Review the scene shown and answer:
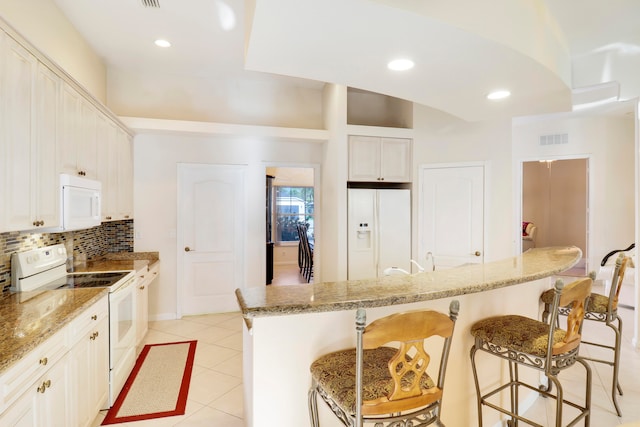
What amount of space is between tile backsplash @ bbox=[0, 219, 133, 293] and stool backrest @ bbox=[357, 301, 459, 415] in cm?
243

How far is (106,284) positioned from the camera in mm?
2430

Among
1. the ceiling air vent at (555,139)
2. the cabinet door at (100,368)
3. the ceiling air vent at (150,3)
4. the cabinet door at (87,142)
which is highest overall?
the ceiling air vent at (150,3)

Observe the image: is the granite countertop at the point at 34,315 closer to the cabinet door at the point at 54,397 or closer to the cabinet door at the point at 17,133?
the cabinet door at the point at 54,397

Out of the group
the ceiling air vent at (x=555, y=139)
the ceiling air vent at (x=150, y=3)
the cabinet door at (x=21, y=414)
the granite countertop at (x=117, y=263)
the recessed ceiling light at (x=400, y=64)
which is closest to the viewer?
the cabinet door at (x=21, y=414)

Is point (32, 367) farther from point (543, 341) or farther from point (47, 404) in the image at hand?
point (543, 341)

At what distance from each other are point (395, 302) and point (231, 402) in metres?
1.83

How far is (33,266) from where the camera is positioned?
2326mm

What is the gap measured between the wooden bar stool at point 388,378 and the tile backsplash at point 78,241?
→ 2.22 metres

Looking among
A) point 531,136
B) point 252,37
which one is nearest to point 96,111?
point 252,37

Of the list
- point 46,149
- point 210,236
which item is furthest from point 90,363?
point 210,236

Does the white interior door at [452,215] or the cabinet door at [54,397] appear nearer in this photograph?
the cabinet door at [54,397]

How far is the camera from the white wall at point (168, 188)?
437 cm

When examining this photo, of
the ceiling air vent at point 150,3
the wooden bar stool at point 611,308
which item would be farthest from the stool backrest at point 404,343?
the ceiling air vent at point 150,3

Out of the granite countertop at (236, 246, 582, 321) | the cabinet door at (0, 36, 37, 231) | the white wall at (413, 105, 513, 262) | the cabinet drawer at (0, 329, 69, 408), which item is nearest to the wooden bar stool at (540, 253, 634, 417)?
the granite countertop at (236, 246, 582, 321)
